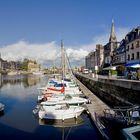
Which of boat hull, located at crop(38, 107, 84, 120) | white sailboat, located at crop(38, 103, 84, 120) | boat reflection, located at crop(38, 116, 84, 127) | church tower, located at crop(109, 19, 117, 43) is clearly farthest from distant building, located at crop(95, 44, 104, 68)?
boat reflection, located at crop(38, 116, 84, 127)

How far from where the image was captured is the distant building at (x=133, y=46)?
54469mm

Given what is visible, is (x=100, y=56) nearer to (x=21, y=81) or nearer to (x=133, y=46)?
(x=21, y=81)

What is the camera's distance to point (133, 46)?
5731 cm

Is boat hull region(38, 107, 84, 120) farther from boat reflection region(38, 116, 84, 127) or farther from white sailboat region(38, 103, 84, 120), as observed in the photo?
boat reflection region(38, 116, 84, 127)

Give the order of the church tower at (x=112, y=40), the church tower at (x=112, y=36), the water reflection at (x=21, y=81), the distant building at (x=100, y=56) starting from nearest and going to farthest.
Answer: the water reflection at (x=21, y=81) < the church tower at (x=112, y=40) < the church tower at (x=112, y=36) < the distant building at (x=100, y=56)

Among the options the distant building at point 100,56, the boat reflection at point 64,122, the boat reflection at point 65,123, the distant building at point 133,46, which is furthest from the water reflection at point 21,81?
the boat reflection at point 65,123

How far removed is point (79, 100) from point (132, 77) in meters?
8.93

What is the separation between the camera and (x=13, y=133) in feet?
66.7

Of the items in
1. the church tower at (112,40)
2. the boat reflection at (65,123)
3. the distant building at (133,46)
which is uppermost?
the church tower at (112,40)

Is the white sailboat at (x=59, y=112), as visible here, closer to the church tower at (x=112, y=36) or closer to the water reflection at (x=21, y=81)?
the water reflection at (x=21, y=81)

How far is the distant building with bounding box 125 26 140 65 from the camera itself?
179ft

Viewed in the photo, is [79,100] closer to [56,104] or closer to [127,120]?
[56,104]

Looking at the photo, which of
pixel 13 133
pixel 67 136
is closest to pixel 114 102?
pixel 67 136

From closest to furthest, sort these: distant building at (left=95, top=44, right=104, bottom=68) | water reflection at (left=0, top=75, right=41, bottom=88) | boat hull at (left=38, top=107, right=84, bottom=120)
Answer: boat hull at (left=38, top=107, right=84, bottom=120) → water reflection at (left=0, top=75, right=41, bottom=88) → distant building at (left=95, top=44, right=104, bottom=68)
